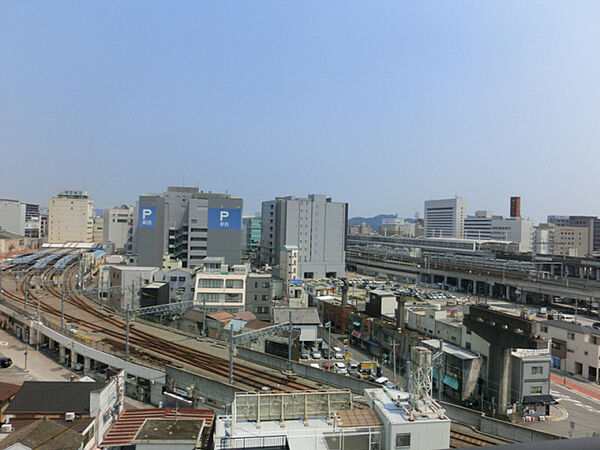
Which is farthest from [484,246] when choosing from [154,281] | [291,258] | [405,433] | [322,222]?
[405,433]

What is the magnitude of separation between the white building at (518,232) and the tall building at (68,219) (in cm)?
5038

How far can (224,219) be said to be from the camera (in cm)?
2686

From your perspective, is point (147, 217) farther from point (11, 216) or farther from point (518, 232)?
point (518, 232)

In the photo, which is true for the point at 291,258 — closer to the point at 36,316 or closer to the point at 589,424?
the point at 36,316

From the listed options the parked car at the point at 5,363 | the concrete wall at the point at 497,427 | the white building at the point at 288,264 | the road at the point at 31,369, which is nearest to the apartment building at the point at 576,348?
the concrete wall at the point at 497,427

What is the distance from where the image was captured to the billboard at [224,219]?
87.5ft

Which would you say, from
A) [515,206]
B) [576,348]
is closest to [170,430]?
[576,348]

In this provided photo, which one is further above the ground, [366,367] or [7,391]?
[7,391]

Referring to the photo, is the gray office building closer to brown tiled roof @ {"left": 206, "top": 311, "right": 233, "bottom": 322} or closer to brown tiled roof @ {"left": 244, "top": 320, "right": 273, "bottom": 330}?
brown tiled roof @ {"left": 206, "top": 311, "right": 233, "bottom": 322}

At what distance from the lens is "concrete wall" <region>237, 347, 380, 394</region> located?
9.12 metres

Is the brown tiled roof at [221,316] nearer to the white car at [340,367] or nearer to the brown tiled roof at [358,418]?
the white car at [340,367]

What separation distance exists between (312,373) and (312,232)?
24.1 meters

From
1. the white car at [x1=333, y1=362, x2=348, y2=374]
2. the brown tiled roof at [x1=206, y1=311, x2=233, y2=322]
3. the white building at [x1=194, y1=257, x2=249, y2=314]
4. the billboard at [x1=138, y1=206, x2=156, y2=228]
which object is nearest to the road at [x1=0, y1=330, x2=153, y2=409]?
the brown tiled roof at [x1=206, y1=311, x2=233, y2=322]

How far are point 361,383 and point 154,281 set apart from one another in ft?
45.8
